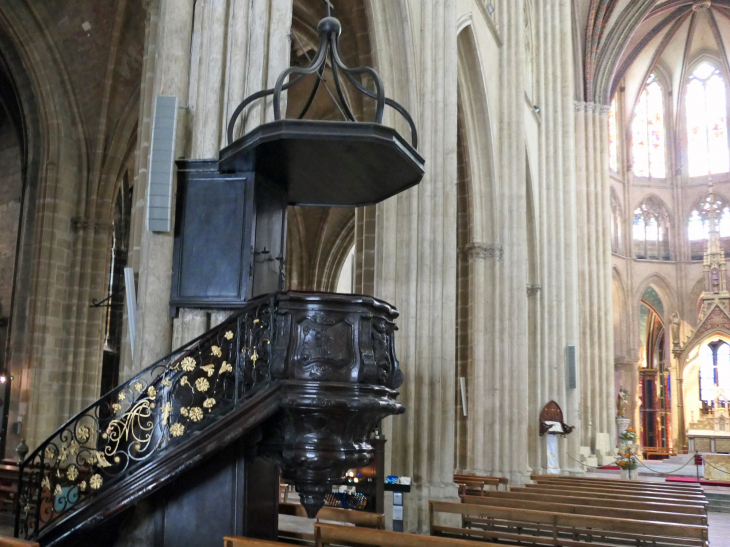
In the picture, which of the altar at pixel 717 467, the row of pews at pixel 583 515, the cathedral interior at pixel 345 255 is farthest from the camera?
the altar at pixel 717 467

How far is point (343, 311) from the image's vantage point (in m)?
5.85

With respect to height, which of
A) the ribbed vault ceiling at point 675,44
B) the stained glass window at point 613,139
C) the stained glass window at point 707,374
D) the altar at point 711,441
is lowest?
the altar at point 711,441

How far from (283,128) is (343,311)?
1.49 meters

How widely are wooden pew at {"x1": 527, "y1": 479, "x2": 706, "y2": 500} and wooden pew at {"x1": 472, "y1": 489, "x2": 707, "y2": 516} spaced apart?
105cm

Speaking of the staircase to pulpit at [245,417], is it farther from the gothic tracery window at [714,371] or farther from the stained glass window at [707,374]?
the stained glass window at [707,374]

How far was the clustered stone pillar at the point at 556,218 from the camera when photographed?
2048 cm

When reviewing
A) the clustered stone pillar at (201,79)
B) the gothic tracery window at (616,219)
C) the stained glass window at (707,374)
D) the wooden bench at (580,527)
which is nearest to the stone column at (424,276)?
the wooden bench at (580,527)

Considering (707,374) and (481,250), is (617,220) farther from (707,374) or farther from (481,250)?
(481,250)

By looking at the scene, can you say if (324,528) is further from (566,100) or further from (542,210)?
(566,100)

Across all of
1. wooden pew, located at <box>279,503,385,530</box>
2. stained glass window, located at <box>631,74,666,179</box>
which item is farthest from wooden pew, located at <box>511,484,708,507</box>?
stained glass window, located at <box>631,74,666,179</box>

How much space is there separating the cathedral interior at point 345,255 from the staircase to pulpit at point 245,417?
0.07 feet

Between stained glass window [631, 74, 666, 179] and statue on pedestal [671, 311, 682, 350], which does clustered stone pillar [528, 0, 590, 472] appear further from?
stained glass window [631, 74, 666, 179]

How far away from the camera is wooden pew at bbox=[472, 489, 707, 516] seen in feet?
29.8

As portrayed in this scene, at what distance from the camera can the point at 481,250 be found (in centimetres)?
1628
